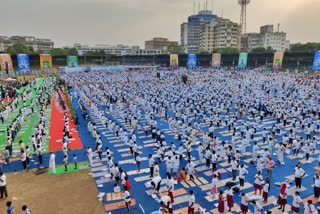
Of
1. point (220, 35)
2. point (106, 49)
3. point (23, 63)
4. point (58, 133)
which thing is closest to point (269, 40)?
point (220, 35)

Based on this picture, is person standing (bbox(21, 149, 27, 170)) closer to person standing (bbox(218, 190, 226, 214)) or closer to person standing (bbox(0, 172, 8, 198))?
person standing (bbox(0, 172, 8, 198))

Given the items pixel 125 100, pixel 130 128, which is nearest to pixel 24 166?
pixel 130 128

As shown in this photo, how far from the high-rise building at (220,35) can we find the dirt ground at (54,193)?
106865 millimetres

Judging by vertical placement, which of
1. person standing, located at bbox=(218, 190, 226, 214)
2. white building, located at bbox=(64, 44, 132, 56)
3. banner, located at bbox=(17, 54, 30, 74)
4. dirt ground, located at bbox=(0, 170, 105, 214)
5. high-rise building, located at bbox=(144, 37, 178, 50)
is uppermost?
high-rise building, located at bbox=(144, 37, 178, 50)

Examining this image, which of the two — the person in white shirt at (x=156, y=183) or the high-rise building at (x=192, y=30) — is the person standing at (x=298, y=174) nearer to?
the person in white shirt at (x=156, y=183)

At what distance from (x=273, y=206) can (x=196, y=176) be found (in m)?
3.37

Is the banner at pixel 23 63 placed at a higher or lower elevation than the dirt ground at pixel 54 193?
higher

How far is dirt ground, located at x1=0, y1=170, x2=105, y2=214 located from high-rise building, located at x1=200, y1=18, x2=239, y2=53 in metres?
107

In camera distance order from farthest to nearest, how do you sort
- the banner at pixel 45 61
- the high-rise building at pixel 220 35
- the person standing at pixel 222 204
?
1. the high-rise building at pixel 220 35
2. the banner at pixel 45 61
3. the person standing at pixel 222 204

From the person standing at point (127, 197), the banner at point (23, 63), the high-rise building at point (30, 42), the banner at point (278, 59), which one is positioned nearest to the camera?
the person standing at point (127, 197)

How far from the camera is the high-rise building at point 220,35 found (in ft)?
354

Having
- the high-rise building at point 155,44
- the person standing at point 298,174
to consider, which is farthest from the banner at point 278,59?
the high-rise building at point 155,44

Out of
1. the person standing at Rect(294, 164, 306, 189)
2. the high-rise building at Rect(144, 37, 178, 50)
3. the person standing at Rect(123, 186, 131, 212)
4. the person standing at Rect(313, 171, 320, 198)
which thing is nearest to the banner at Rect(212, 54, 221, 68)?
the person standing at Rect(294, 164, 306, 189)

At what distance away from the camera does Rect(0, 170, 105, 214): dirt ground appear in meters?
8.10
